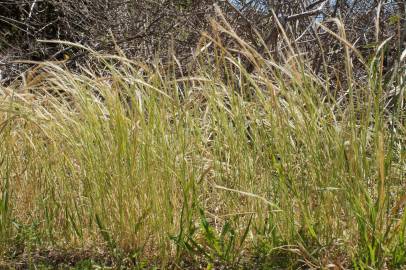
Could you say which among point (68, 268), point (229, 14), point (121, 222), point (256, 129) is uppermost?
point (229, 14)

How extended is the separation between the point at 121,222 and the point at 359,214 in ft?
3.03

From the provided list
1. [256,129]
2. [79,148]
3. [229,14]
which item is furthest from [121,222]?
[229,14]

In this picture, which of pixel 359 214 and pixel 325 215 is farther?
pixel 325 215

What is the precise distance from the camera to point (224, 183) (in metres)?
2.74

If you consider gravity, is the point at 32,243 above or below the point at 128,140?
below

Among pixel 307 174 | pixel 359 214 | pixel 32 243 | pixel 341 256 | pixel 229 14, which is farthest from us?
pixel 229 14

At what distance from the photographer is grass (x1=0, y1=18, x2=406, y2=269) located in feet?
7.30

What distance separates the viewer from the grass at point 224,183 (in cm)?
222

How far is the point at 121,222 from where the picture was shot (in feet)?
8.31

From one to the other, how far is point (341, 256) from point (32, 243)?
1.36m

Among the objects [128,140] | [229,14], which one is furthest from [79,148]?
[229,14]

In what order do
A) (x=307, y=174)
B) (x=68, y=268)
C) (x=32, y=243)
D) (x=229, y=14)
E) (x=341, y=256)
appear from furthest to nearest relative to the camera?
(x=229, y=14) < (x=32, y=243) < (x=68, y=268) < (x=307, y=174) < (x=341, y=256)

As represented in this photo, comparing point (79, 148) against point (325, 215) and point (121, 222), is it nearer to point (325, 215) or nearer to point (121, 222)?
point (121, 222)

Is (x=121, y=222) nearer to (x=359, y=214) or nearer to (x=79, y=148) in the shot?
(x=79, y=148)
